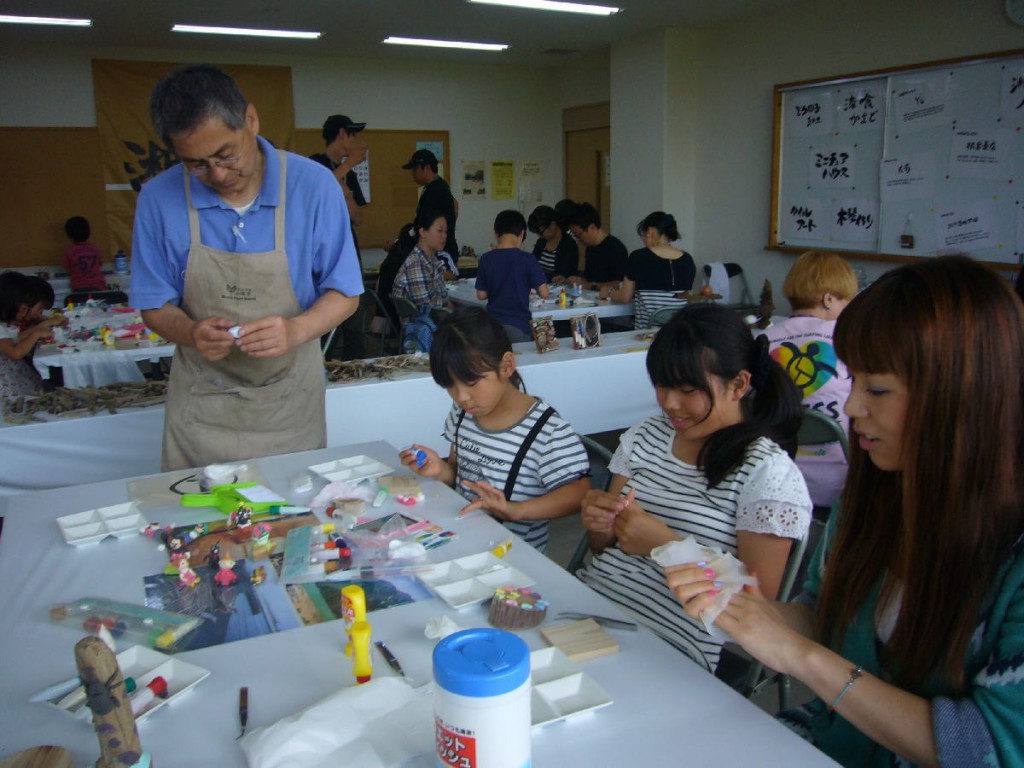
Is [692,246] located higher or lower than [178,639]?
higher

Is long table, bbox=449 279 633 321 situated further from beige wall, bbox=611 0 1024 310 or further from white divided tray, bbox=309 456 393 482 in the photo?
white divided tray, bbox=309 456 393 482

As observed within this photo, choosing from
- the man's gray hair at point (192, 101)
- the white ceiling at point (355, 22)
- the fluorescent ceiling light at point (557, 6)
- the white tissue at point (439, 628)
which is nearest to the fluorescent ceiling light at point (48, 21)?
the white ceiling at point (355, 22)

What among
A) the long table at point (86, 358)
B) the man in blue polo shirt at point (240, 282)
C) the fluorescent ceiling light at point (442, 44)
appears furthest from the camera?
the fluorescent ceiling light at point (442, 44)

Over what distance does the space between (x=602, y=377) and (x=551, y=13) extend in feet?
12.5

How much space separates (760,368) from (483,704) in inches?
43.6

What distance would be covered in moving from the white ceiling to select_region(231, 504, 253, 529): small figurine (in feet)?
16.7

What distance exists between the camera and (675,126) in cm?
700

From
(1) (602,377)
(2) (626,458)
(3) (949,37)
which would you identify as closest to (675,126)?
(3) (949,37)

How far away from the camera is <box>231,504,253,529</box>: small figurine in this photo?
160cm

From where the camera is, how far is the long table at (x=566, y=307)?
509 cm

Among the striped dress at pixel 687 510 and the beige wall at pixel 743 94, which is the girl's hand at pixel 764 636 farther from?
the beige wall at pixel 743 94

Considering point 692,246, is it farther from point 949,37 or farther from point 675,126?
point 949,37

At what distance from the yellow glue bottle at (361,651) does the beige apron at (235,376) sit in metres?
1.18

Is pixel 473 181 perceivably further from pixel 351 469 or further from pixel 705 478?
pixel 705 478
